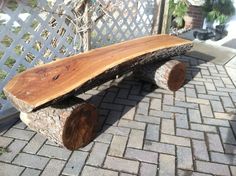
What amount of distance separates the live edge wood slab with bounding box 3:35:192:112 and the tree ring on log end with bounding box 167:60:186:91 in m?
0.27

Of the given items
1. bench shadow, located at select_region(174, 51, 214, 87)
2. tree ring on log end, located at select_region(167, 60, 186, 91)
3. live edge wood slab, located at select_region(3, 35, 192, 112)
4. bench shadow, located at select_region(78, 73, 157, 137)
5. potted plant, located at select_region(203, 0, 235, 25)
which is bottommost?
bench shadow, located at select_region(174, 51, 214, 87)

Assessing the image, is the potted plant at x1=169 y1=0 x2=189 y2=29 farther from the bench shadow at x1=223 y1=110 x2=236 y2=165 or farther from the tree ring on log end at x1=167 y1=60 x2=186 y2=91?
the bench shadow at x1=223 y1=110 x2=236 y2=165

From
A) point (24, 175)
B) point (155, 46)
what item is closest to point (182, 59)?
point (155, 46)

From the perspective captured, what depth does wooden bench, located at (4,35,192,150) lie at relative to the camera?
255 centimetres

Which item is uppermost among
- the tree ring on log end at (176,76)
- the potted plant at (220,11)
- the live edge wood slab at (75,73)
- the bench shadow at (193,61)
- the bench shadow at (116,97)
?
→ the live edge wood slab at (75,73)

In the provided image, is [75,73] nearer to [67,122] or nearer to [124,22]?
[67,122]

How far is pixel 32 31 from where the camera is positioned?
11.7ft

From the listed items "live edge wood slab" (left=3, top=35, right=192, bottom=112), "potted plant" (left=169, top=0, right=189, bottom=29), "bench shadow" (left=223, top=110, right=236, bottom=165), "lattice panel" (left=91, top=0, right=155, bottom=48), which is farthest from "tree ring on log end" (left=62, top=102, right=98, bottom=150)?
"potted plant" (left=169, top=0, right=189, bottom=29)

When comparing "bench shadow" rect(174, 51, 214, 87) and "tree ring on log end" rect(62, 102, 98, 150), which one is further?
"bench shadow" rect(174, 51, 214, 87)

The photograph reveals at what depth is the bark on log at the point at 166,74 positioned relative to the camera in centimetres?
411

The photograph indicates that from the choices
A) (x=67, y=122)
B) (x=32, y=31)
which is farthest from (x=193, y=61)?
(x=67, y=122)

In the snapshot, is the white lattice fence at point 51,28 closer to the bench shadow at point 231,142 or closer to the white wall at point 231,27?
the bench shadow at point 231,142

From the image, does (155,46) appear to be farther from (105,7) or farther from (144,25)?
(144,25)

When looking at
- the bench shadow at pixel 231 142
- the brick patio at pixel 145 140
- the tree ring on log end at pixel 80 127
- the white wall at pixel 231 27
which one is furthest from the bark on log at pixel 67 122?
the white wall at pixel 231 27
